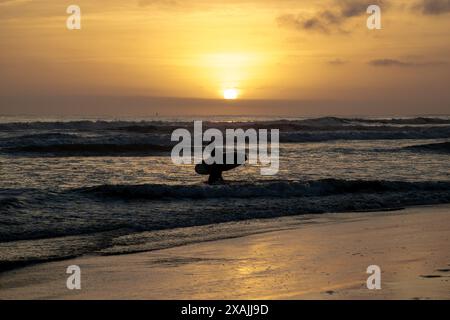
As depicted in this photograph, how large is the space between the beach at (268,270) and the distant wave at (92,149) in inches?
787

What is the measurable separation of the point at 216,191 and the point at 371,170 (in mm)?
7671

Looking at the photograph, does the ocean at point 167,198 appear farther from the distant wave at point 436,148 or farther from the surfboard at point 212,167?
the distant wave at point 436,148

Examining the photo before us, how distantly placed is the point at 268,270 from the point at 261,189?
26.9 ft

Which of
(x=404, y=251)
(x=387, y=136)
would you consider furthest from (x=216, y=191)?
(x=387, y=136)

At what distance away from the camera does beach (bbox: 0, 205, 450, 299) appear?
256 inches

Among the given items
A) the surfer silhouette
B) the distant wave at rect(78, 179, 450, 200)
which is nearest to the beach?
the distant wave at rect(78, 179, 450, 200)

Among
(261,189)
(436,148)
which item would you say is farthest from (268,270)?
(436,148)

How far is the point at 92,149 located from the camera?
104ft

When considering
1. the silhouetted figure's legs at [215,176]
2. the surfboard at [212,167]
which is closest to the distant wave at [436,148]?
the surfboard at [212,167]

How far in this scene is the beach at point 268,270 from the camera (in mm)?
6500

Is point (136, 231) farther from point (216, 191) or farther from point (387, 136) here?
point (387, 136)
